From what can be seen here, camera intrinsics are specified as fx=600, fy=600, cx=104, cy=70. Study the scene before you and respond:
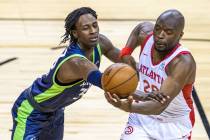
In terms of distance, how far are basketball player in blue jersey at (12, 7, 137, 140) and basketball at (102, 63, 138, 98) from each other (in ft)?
0.20

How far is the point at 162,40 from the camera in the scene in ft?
14.1

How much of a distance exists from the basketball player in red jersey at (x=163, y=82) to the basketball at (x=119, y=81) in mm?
56

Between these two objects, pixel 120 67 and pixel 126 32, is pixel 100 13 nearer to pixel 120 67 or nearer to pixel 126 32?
pixel 126 32

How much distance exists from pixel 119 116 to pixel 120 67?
2488 mm

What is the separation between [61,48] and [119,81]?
481cm

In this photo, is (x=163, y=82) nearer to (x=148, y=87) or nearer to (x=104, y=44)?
(x=148, y=87)

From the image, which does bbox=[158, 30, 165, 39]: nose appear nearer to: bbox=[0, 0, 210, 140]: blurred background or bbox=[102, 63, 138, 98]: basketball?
bbox=[102, 63, 138, 98]: basketball

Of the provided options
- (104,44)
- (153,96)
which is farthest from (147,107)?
(104,44)

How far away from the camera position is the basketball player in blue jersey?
4.30 meters

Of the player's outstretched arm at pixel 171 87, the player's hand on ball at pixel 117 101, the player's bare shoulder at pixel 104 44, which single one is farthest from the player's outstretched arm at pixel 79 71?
the player's bare shoulder at pixel 104 44

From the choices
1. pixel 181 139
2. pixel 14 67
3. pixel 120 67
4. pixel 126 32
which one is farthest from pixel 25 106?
pixel 126 32

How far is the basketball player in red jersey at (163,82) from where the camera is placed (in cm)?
422

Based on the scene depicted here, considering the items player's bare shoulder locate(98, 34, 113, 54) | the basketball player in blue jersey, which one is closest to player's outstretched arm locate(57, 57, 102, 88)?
the basketball player in blue jersey

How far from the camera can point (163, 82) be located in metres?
4.29
